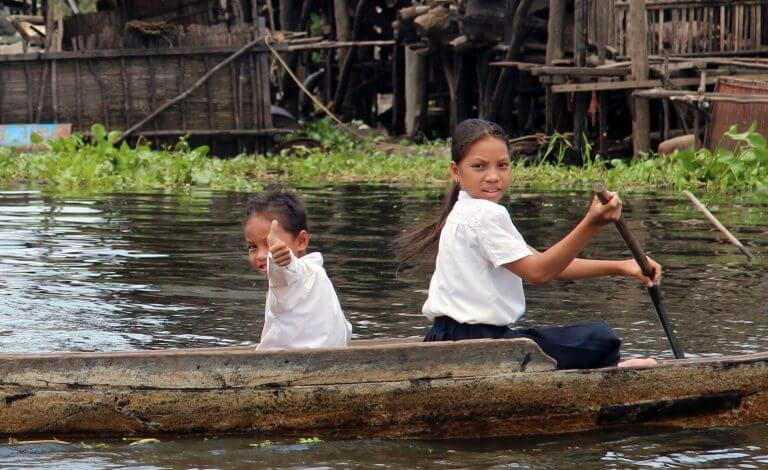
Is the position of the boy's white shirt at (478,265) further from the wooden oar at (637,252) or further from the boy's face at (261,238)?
the boy's face at (261,238)

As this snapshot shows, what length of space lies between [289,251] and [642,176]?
32.7ft

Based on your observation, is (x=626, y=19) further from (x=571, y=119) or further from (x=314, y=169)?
(x=314, y=169)

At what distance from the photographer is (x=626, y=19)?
1608cm

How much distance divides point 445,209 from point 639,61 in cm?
1020

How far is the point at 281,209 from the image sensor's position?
455cm

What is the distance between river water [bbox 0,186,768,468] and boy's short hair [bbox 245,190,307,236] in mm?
739

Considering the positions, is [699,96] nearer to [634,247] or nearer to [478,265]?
[634,247]

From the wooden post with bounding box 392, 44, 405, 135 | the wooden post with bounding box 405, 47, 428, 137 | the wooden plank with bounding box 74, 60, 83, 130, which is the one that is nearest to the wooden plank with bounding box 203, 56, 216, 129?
the wooden plank with bounding box 74, 60, 83, 130

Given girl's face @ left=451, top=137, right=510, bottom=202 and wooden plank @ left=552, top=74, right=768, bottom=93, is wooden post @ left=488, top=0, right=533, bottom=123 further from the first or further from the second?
girl's face @ left=451, top=137, right=510, bottom=202

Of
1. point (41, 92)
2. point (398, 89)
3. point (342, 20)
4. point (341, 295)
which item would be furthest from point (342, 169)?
point (341, 295)

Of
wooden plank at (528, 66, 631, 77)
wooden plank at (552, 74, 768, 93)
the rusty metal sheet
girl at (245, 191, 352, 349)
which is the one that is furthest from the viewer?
the rusty metal sheet

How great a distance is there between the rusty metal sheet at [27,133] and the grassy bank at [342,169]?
479 mm

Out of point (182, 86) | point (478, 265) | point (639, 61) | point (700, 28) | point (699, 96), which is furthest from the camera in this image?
point (182, 86)

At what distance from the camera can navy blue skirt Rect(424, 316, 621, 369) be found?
4574 mm
